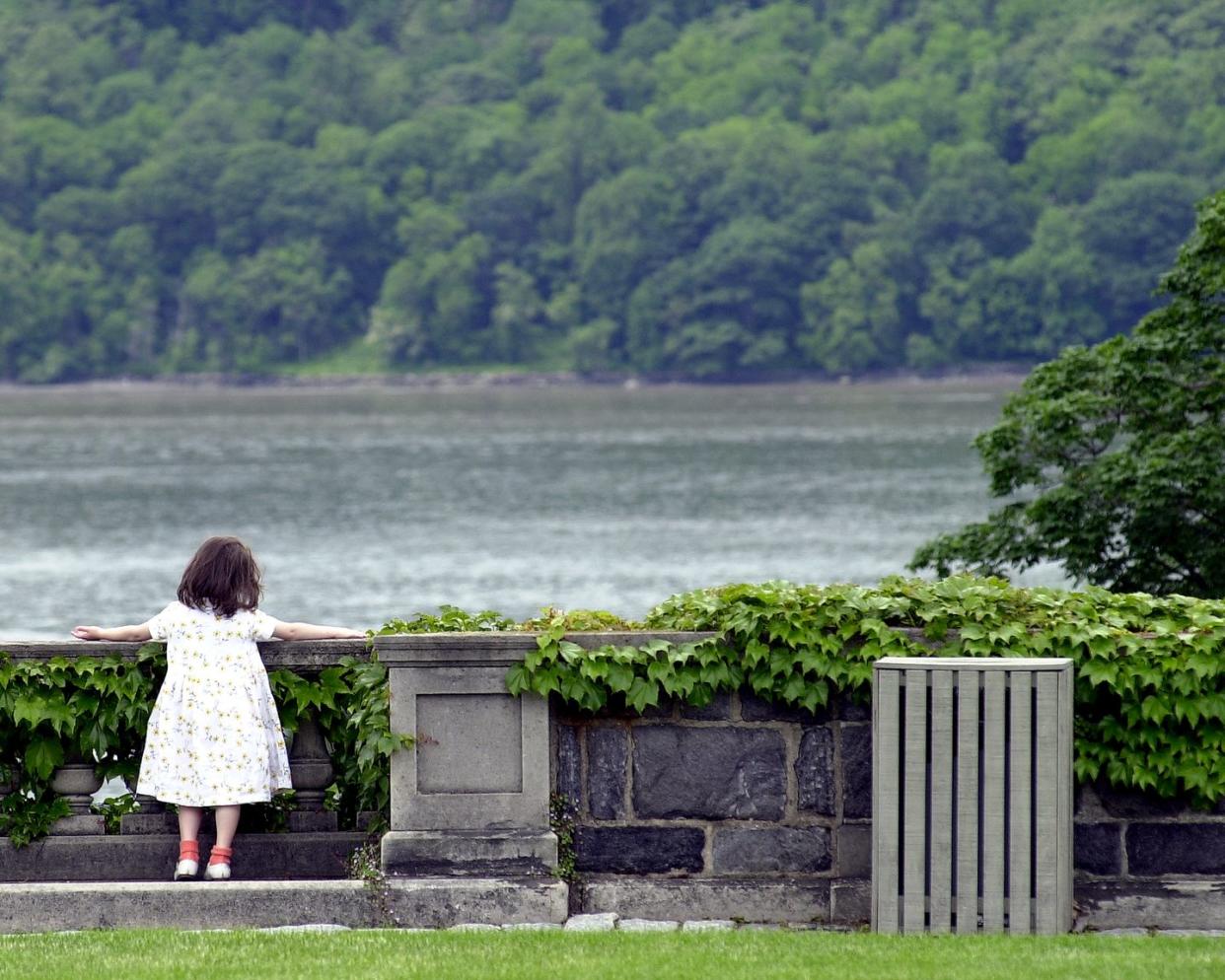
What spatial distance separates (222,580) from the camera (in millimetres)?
8055

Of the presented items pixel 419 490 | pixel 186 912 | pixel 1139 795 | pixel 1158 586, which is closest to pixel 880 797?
pixel 1139 795

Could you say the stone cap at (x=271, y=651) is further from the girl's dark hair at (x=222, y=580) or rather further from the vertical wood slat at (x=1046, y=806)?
the vertical wood slat at (x=1046, y=806)

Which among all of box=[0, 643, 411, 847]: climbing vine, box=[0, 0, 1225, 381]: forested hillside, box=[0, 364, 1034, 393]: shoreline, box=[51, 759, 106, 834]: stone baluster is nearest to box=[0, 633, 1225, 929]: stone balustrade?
box=[0, 643, 411, 847]: climbing vine

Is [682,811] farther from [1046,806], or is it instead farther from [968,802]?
[1046,806]

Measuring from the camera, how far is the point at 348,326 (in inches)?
7323

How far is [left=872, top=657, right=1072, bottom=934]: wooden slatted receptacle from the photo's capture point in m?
7.37

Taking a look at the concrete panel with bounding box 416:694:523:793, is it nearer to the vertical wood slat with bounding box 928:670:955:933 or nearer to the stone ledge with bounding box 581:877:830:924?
the stone ledge with bounding box 581:877:830:924

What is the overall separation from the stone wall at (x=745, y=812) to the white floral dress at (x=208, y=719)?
3.65ft

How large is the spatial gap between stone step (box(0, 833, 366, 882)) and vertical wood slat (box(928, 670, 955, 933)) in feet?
7.49

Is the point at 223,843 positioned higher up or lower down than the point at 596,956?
higher up

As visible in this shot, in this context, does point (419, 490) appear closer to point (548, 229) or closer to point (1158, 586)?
point (1158, 586)

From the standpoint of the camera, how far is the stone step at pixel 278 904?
766 cm

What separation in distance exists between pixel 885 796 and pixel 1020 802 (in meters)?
0.45

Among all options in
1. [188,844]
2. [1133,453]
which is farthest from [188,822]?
[1133,453]
